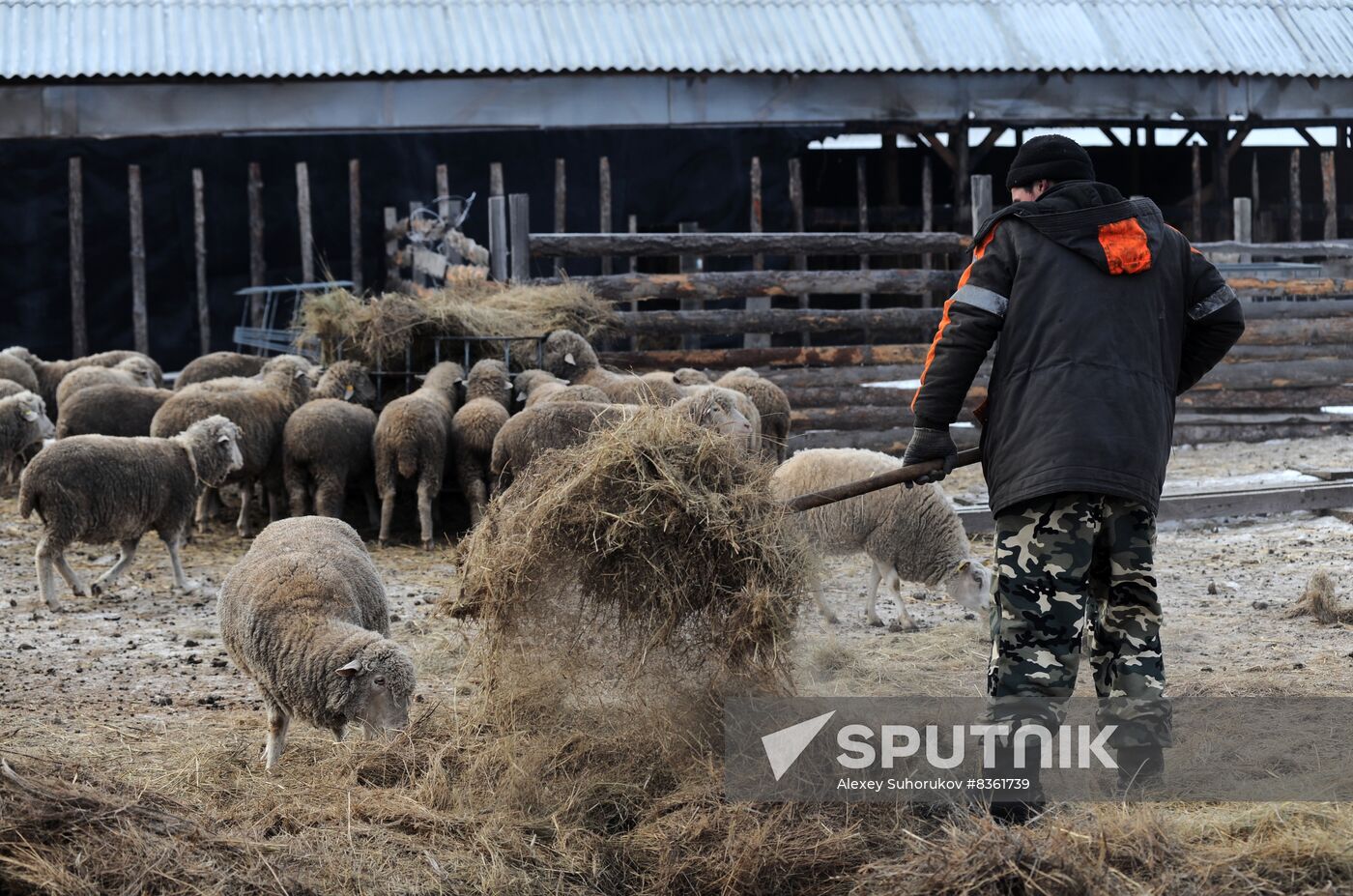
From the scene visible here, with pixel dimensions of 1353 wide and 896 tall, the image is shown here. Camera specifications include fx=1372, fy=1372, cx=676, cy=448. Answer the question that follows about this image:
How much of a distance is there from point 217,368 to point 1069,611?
10.2 metres

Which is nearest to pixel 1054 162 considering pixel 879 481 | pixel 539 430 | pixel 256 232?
pixel 879 481

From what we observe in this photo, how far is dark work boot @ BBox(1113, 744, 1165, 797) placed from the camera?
4266mm

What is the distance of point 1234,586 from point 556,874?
5397 millimetres

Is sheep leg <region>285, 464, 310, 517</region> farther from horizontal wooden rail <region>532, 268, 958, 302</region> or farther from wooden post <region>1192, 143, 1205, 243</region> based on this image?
wooden post <region>1192, 143, 1205, 243</region>

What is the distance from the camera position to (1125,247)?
4133 mm

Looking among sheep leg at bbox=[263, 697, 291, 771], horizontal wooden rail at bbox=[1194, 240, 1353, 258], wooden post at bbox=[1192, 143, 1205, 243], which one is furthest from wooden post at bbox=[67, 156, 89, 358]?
wooden post at bbox=[1192, 143, 1205, 243]

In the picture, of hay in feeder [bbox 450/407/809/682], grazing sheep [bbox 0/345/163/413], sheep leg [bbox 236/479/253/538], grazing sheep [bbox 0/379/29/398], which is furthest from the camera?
grazing sheep [bbox 0/345/163/413]

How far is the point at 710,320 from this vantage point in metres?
13.2

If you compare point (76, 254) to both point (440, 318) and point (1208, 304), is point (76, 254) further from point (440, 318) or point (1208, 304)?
point (1208, 304)

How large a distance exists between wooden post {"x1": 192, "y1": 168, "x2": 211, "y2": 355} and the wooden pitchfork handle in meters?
12.7

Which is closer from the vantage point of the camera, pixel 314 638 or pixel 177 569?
pixel 314 638

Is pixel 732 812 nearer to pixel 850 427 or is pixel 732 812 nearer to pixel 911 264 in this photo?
pixel 850 427

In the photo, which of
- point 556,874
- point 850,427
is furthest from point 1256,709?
point 850,427

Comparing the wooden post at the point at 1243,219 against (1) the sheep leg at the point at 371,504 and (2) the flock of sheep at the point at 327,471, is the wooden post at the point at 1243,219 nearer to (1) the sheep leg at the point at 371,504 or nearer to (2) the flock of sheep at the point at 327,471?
(2) the flock of sheep at the point at 327,471
